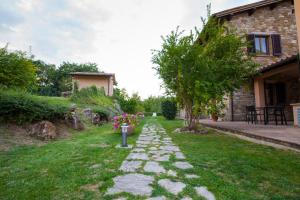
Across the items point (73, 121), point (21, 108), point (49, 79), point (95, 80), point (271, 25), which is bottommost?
point (73, 121)

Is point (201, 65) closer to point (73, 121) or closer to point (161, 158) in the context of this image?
point (161, 158)

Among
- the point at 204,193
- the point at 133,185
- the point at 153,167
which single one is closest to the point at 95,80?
the point at 153,167

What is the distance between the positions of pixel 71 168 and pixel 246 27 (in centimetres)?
1135

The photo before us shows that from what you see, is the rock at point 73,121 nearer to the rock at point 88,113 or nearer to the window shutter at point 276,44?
the rock at point 88,113

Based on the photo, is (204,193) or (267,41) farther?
(267,41)

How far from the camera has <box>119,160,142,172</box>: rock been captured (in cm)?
246

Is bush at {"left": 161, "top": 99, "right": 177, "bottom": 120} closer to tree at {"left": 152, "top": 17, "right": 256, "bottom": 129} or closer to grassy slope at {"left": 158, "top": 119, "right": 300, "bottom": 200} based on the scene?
tree at {"left": 152, "top": 17, "right": 256, "bottom": 129}

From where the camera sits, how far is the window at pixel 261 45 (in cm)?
1045

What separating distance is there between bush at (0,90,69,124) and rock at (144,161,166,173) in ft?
11.6

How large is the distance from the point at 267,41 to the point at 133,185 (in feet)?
38.8

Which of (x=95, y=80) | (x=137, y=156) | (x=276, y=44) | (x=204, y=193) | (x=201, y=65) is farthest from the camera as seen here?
(x=95, y=80)

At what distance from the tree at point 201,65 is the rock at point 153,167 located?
11.3 feet

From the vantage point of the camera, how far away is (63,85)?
3097cm

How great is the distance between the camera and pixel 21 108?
4.54m
